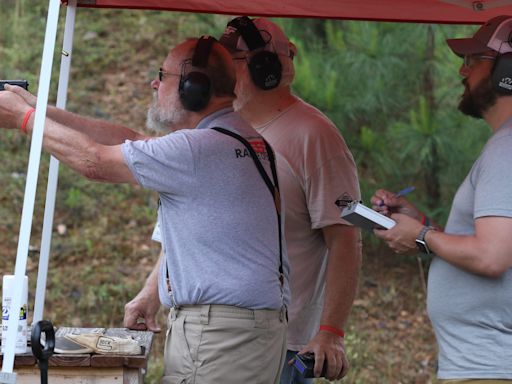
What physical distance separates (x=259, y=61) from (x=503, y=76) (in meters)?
1.08

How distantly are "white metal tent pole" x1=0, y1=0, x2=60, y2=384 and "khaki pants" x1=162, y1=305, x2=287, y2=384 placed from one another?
65 centimetres

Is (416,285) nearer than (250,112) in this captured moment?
No

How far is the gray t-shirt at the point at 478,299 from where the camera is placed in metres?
2.90

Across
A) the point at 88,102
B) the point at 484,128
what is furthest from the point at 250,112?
the point at 88,102

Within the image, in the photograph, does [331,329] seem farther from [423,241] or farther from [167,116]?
[167,116]

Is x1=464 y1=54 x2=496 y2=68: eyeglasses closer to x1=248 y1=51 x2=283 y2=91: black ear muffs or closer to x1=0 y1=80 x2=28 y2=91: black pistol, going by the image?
x1=248 y1=51 x2=283 y2=91: black ear muffs

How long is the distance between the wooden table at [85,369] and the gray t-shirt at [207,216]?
0.85 feet

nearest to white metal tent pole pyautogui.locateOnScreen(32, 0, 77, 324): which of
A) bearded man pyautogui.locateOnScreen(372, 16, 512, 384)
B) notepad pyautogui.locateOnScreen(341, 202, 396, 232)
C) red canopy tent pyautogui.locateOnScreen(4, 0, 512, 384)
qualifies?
red canopy tent pyautogui.locateOnScreen(4, 0, 512, 384)

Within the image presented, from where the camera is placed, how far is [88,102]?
8953 mm

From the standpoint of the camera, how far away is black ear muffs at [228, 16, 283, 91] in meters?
3.79

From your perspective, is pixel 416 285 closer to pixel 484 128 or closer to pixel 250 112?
pixel 484 128

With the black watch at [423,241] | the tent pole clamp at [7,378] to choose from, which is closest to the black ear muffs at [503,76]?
the black watch at [423,241]

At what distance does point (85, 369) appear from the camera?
2.98 metres

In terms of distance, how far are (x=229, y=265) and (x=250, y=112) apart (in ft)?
3.42
